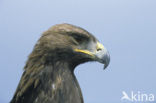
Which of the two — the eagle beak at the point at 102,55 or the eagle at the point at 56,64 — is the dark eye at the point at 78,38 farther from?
the eagle beak at the point at 102,55

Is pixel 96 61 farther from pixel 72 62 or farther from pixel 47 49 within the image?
pixel 47 49

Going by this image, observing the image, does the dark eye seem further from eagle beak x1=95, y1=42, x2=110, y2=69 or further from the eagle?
eagle beak x1=95, y1=42, x2=110, y2=69

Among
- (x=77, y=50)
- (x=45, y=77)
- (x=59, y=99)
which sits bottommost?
(x=59, y=99)

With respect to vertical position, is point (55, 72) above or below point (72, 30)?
below

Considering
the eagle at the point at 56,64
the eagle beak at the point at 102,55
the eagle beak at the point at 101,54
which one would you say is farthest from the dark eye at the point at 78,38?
the eagle beak at the point at 102,55

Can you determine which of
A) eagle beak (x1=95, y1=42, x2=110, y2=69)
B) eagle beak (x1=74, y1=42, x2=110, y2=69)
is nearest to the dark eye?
eagle beak (x1=74, y1=42, x2=110, y2=69)

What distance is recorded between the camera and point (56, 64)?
10.2 ft

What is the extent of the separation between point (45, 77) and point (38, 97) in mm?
237

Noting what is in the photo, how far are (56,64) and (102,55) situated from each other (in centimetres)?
58

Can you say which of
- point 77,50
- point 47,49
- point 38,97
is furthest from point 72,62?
point 38,97

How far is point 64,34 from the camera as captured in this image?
3.21 metres

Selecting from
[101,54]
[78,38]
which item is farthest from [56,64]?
[101,54]

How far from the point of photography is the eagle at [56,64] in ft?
10.0

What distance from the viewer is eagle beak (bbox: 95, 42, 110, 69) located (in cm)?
328
